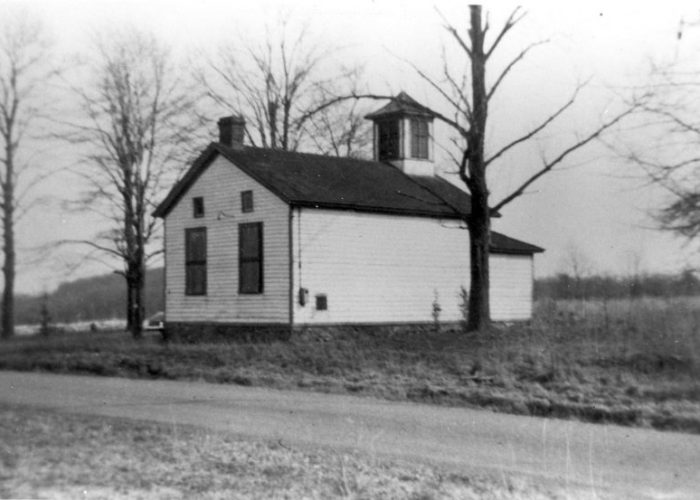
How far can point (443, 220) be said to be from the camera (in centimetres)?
3089

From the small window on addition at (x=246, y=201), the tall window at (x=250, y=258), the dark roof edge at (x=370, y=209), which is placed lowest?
the tall window at (x=250, y=258)

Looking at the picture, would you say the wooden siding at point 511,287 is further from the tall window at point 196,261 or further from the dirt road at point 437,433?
the dirt road at point 437,433

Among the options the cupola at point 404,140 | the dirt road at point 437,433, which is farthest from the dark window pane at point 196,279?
the dirt road at point 437,433

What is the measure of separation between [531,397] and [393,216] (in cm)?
1667

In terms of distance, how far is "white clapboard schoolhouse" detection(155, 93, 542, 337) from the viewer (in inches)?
1056

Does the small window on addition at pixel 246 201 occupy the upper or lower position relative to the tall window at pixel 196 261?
upper

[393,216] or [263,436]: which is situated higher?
[393,216]

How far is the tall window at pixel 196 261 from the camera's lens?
2958 centimetres

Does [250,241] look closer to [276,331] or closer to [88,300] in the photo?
[276,331]

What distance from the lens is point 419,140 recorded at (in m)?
34.7

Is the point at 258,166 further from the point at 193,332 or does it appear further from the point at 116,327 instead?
the point at 116,327

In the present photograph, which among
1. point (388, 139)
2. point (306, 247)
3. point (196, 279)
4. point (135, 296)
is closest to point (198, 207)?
point (196, 279)

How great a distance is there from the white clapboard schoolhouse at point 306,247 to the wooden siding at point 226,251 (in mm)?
35

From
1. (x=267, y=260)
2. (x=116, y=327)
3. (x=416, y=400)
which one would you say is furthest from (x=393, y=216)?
(x=416, y=400)
